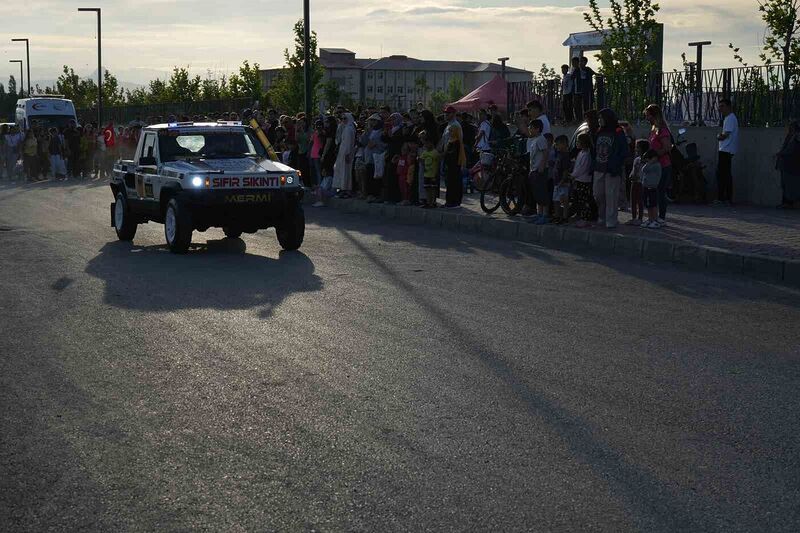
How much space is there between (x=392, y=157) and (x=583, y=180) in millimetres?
6060

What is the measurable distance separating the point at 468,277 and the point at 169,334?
4.48 metres

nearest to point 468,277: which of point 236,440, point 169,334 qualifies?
point 169,334

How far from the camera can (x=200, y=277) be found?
12891 mm

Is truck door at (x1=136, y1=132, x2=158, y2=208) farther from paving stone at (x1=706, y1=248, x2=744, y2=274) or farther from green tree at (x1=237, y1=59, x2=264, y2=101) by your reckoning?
green tree at (x1=237, y1=59, x2=264, y2=101)

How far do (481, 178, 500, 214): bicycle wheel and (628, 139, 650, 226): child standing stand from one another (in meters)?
2.70

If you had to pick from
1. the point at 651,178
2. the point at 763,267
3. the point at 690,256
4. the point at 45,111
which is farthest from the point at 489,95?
the point at 763,267

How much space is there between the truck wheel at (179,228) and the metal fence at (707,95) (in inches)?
469

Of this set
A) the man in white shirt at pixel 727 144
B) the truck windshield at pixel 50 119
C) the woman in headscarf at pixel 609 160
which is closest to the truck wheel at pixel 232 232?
the woman in headscarf at pixel 609 160

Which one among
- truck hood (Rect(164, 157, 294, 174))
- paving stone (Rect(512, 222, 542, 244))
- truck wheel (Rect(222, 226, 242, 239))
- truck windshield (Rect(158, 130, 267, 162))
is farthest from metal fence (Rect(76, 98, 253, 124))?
truck hood (Rect(164, 157, 294, 174))

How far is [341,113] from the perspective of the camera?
25.7 m

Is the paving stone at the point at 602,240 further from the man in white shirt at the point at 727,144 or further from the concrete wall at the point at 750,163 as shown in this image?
the concrete wall at the point at 750,163

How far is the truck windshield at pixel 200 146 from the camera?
1622 cm

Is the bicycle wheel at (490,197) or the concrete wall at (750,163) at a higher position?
the concrete wall at (750,163)

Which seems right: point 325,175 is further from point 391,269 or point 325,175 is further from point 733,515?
point 733,515
